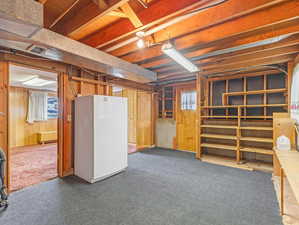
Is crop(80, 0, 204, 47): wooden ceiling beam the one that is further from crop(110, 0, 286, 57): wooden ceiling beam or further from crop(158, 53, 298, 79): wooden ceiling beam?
crop(158, 53, 298, 79): wooden ceiling beam

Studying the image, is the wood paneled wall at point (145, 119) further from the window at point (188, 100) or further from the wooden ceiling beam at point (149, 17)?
the wooden ceiling beam at point (149, 17)

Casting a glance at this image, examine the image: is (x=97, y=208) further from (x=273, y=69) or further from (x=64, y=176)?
(x=273, y=69)

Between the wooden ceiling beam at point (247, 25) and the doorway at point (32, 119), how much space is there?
375 cm

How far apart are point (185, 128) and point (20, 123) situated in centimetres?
632

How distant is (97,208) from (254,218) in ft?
6.67

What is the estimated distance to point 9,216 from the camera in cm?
194

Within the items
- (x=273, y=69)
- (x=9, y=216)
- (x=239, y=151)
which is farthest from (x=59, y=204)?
(x=273, y=69)

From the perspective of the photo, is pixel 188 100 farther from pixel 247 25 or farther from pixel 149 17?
pixel 149 17

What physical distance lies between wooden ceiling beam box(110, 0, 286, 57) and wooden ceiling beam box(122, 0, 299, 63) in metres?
0.10

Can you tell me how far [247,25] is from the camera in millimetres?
1976

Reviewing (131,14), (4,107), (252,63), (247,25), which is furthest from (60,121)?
(252,63)

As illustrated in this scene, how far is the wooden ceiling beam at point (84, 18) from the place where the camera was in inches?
64.1

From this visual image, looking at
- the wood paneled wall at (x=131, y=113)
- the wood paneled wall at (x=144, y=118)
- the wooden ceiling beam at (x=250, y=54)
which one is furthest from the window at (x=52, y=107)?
the wooden ceiling beam at (x=250, y=54)

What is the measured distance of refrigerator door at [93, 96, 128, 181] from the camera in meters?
2.87
